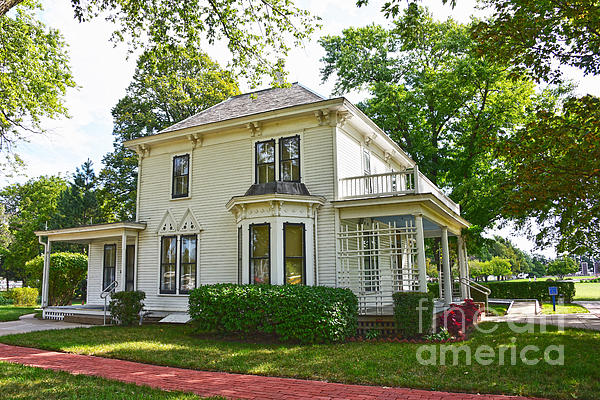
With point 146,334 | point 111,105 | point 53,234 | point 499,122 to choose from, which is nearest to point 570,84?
point 499,122

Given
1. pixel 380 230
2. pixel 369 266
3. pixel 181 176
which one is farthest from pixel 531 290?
pixel 181 176

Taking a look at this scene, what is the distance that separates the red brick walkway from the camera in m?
5.96

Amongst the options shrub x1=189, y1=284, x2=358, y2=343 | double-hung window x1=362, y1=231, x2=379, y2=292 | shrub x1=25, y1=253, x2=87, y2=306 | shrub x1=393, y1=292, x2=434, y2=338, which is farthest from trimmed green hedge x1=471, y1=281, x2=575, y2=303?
shrub x1=25, y1=253, x2=87, y2=306

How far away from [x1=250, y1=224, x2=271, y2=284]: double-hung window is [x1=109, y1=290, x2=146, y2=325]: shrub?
4349mm

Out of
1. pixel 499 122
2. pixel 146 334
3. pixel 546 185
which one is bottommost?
pixel 146 334

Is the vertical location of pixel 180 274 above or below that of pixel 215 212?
below

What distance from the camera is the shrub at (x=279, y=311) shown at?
33.8 feet

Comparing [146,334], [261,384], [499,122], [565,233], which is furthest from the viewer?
[499,122]

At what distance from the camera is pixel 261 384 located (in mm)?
6652

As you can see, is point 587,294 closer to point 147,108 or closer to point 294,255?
point 294,255

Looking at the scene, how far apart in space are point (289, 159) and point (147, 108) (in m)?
19.7

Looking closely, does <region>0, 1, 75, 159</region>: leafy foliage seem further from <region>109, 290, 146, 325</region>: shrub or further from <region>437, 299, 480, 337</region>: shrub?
<region>437, 299, 480, 337</region>: shrub

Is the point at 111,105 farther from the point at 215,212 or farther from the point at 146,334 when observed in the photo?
the point at 146,334

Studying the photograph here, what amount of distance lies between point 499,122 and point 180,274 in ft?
58.4
